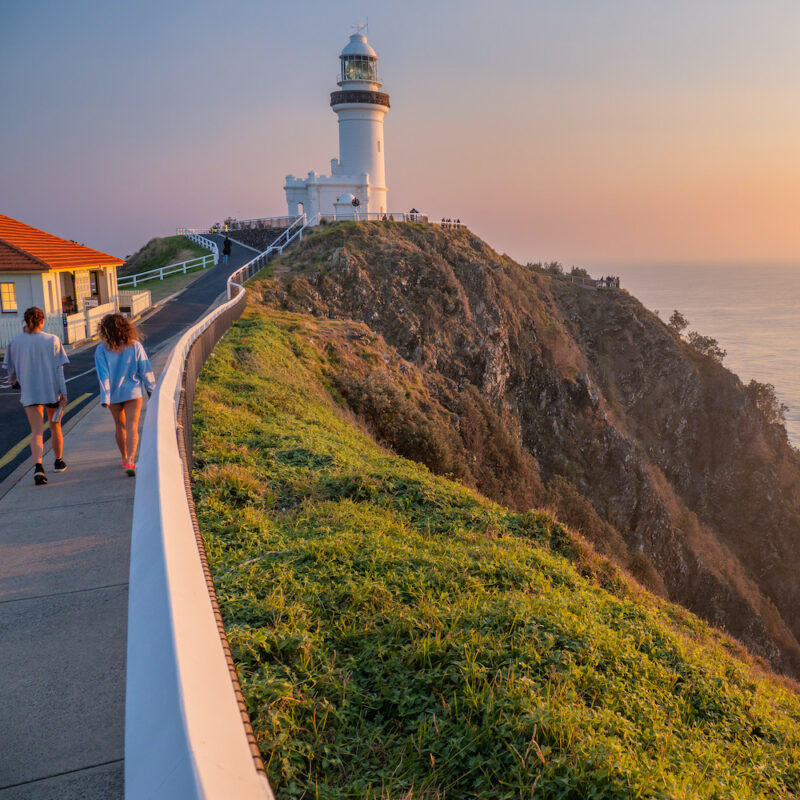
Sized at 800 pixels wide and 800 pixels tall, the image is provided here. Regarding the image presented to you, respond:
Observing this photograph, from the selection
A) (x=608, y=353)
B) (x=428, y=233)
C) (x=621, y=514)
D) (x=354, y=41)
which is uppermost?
(x=354, y=41)

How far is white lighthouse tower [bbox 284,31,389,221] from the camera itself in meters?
55.9

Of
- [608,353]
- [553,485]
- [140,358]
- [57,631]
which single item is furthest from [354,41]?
[57,631]

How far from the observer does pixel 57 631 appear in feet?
13.9

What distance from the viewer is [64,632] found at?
4.23 metres

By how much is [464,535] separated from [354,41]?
6078cm

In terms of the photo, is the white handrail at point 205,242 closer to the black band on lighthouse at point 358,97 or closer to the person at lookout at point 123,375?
the black band on lighthouse at point 358,97

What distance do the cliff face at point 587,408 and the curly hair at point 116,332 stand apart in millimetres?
12187

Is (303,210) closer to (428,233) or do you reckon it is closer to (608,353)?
(428,233)

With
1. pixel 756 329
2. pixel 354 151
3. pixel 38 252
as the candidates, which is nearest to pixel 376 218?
pixel 354 151

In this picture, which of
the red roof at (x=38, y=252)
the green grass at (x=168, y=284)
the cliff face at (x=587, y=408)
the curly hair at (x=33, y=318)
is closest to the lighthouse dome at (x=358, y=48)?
the cliff face at (x=587, y=408)

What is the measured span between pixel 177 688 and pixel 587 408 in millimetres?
48908

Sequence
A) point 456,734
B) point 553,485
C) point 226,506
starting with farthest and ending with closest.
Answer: point 553,485, point 226,506, point 456,734

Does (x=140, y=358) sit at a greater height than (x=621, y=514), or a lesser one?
greater

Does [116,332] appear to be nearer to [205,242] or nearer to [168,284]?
[168,284]
